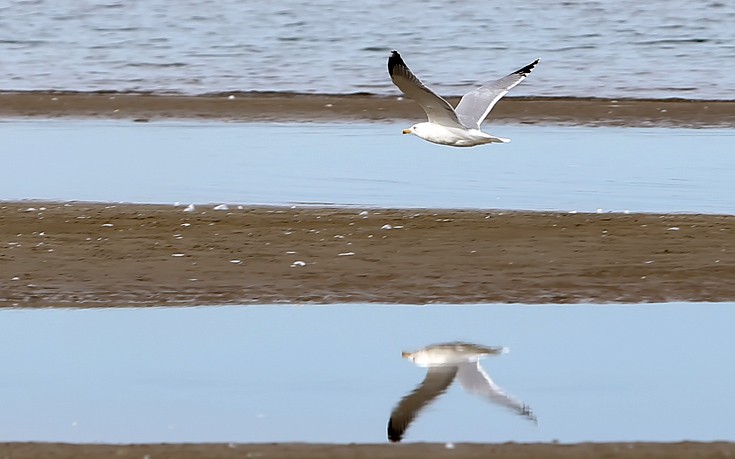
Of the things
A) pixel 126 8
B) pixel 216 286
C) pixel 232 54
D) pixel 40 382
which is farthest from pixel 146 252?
pixel 126 8

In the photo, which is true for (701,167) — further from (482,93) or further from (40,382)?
(40,382)

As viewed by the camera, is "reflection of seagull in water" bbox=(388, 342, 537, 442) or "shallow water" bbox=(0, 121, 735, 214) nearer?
"reflection of seagull in water" bbox=(388, 342, 537, 442)

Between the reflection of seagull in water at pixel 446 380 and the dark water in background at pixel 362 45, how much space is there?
1435cm

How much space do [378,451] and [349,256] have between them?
4.64m

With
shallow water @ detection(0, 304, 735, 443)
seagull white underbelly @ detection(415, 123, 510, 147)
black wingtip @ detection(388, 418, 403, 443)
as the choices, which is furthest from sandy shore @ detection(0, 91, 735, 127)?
black wingtip @ detection(388, 418, 403, 443)

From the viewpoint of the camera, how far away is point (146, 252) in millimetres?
11188

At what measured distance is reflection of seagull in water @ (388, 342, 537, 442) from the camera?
709cm

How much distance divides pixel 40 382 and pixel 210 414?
1046 mm

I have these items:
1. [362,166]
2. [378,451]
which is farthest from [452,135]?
[378,451]

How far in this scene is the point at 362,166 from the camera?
15531 millimetres

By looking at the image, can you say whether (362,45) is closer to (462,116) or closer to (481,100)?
(481,100)

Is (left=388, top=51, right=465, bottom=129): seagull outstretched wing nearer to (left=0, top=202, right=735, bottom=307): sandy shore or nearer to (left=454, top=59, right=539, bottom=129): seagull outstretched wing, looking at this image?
(left=454, top=59, right=539, bottom=129): seagull outstretched wing

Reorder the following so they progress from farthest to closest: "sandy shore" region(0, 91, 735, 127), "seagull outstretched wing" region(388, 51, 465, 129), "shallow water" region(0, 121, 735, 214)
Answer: "sandy shore" region(0, 91, 735, 127) → "shallow water" region(0, 121, 735, 214) → "seagull outstretched wing" region(388, 51, 465, 129)

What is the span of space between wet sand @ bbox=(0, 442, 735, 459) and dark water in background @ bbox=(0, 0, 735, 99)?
53.0 feet
